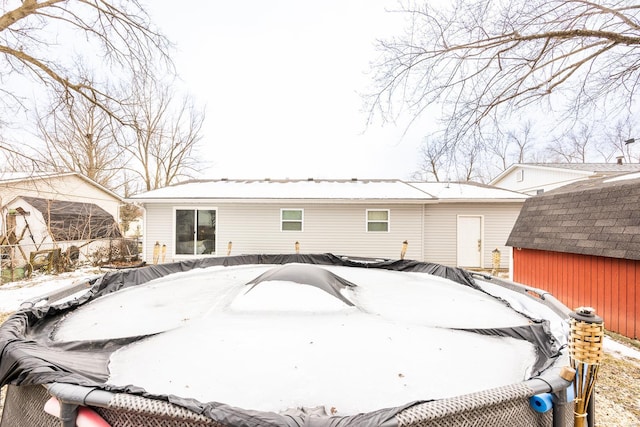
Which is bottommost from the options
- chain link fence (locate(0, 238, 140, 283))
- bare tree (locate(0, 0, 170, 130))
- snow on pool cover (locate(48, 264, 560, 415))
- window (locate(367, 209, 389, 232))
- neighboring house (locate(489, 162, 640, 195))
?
chain link fence (locate(0, 238, 140, 283))

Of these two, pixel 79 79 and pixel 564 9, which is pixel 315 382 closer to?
pixel 564 9

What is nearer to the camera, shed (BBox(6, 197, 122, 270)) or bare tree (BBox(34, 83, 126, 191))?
shed (BBox(6, 197, 122, 270))

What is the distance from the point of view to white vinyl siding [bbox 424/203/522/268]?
907 centimetres

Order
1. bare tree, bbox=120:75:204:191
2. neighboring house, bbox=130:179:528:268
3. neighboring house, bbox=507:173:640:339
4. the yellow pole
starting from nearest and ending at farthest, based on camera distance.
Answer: neighboring house, bbox=507:173:640:339, the yellow pole, neighboring house, bbox=130:179:528:268, bare tree, bbox=120:75:204:191

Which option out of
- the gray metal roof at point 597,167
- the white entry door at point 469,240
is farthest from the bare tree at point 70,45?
the gray metal roof at point 597,167

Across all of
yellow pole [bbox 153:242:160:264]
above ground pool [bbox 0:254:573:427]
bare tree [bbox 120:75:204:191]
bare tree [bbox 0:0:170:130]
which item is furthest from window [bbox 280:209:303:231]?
bare tree [bbox 120:75:204:191]

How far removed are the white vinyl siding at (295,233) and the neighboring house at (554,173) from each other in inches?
308

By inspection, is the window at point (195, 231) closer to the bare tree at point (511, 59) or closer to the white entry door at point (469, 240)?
the bare tree at point (511, 59)

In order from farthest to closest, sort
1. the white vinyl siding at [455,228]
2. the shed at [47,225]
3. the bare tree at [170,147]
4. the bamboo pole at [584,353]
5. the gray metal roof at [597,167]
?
the bare tree at [170,147]
the gray metal roof at [597,167]
the white vinyl siding at [455,228]
the shed at [47,225]
the bamboo pole at [584,353]

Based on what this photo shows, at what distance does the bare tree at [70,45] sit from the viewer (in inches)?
211

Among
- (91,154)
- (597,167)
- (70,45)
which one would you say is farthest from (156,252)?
(597,167)

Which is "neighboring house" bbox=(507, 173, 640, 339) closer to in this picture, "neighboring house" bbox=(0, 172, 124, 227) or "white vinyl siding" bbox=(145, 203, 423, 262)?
"white vinyl siding" bbox=(145, 203, 423, 262)

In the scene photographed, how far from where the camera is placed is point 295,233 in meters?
8.77

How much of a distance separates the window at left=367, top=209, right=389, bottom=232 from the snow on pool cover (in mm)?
5943
